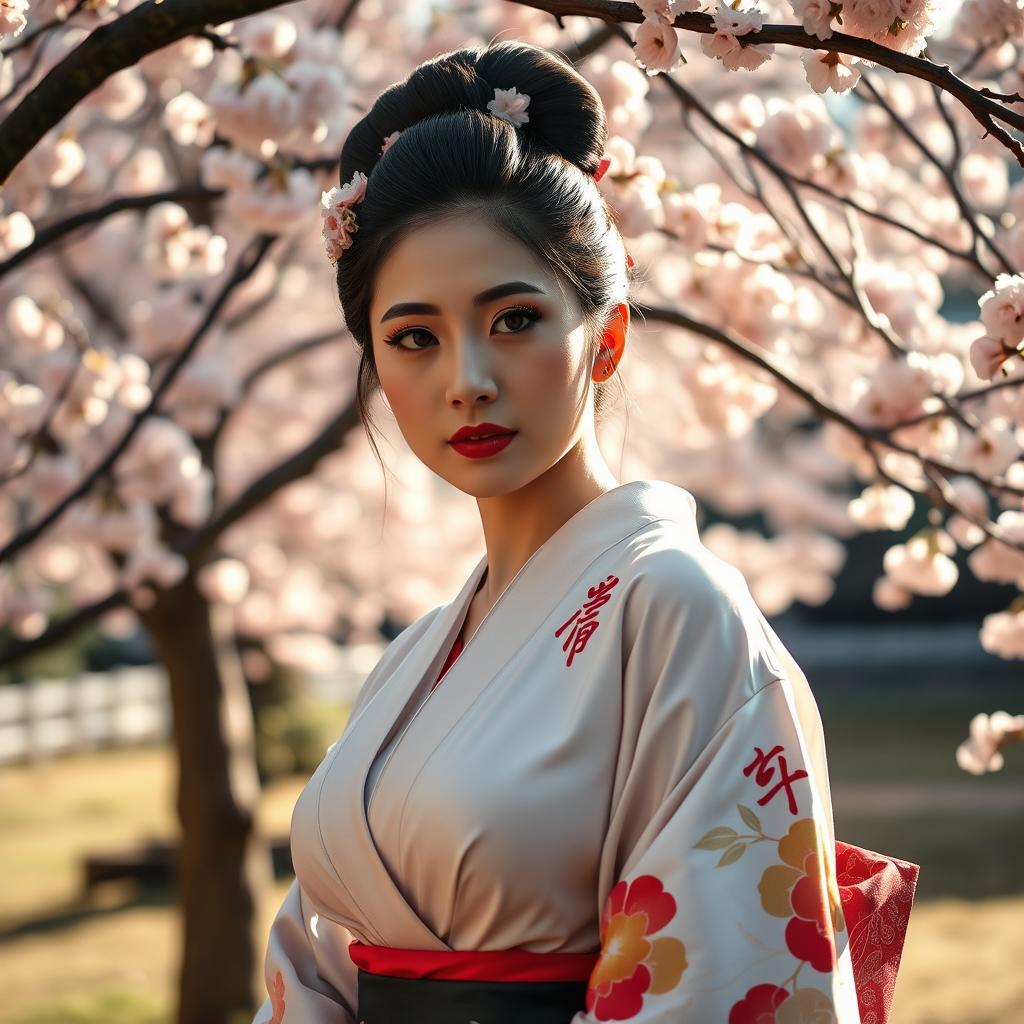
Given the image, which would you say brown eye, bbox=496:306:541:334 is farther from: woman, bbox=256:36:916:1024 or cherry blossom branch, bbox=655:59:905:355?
cherry blossom branch, bbox=655:59:905:355

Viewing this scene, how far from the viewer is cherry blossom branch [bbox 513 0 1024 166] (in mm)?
1564

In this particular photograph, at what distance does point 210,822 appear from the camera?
528 centimetres

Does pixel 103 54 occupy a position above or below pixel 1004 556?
above

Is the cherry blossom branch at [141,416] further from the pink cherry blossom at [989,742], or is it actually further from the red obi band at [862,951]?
the pink cherry blossom at [989,742]

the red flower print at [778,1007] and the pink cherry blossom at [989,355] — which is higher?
→ the pink cherry blossom at [989,355]

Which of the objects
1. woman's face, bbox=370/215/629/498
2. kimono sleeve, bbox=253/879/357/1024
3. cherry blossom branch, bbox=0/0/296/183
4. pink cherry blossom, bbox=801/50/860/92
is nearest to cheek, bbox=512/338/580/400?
woman's face, bbox=370/215/629/498

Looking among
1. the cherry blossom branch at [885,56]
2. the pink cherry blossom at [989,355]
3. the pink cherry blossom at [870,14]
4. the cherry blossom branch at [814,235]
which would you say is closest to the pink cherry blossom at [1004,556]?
the cherry blossom branch at [814,235]

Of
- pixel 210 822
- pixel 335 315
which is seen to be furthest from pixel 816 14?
pixel 335 315

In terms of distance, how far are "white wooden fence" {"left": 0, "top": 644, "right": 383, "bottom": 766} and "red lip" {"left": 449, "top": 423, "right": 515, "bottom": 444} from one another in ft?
36.3

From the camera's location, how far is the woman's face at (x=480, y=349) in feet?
5.96

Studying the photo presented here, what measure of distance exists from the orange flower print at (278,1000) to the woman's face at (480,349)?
0.77 m

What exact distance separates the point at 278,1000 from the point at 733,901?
81 cm

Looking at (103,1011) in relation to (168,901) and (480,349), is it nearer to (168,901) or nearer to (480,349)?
(168,901)

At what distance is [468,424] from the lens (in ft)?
6.02
